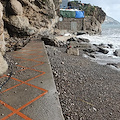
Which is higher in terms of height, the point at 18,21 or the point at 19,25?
the point at 18,21

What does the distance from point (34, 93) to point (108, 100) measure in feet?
7.54

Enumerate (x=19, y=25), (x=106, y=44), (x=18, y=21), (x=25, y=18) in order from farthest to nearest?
(x=106, y=44)
(x=25, y=18)
(x=19, y=25)
(x=18, y=21)

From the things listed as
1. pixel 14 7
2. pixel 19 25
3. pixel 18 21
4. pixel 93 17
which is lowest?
pixel 19 25

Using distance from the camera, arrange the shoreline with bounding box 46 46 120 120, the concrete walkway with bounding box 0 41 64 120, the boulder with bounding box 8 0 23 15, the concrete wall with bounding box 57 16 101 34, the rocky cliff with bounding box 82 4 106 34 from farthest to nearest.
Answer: the rocky cliff with bounding box 82 4 106 34 → the concrete wall with bounding box 57 16 101 34 → the boulder with bounding box 8 0 23 15 → the shoreline with bounding box 46 46 120 120 → the concrete walkway with bounding box 0 41 64 120

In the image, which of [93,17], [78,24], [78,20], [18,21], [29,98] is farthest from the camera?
[93,17]

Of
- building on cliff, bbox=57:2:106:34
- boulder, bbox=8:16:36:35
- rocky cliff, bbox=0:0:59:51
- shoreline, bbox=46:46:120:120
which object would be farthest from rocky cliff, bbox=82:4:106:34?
shoreline, bbox=46:46:120:120

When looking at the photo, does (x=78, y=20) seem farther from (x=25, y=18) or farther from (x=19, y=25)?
(x=19, y=25)

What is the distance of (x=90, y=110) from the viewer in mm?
3111

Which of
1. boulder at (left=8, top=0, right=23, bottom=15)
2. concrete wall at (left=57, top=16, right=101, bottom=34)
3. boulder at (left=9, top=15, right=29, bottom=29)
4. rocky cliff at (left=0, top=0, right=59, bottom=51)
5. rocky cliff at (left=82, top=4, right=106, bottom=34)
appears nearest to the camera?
boulder at (left=8, top=0, right=23, bottom=15)

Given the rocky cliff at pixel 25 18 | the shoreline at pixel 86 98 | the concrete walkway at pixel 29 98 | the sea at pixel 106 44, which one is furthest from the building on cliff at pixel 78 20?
the concrete walkway at pixel 29 98

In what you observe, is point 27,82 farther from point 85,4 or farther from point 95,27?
point 85,4

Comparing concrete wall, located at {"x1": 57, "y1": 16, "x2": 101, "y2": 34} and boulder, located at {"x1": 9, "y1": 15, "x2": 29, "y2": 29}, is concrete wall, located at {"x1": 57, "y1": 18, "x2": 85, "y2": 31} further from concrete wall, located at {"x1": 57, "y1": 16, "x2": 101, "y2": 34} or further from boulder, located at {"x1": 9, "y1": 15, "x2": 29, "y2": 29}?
boulder, located at {"x1": 9, "y1": 15, "x2": 29, "y2": 29}

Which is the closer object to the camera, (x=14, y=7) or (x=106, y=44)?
(x=14, y=7)

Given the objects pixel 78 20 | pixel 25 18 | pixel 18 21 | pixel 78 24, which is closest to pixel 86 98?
pixel 18 21
